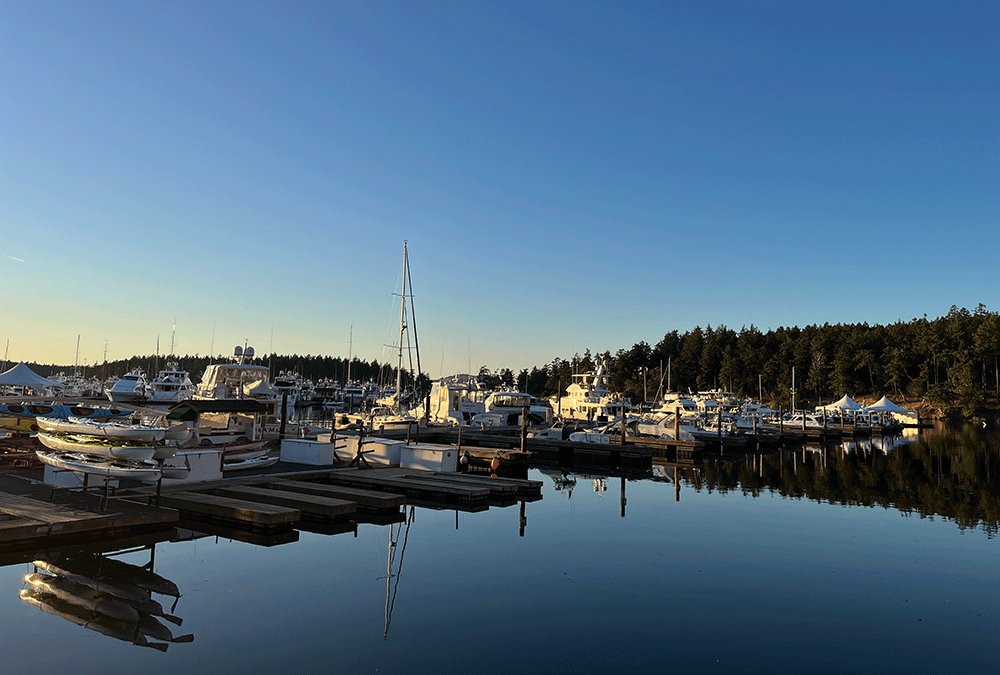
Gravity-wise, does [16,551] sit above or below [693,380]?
below

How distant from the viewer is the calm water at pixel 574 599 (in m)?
9.86

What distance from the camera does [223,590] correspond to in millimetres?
12742

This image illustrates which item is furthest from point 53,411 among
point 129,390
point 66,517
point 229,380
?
point 129,390

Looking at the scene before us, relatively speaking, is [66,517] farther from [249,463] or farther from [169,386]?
[169,386]

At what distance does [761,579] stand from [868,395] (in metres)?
118

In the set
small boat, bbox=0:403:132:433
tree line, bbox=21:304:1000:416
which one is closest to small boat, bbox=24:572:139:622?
small boat, bbox=0:403:132:433

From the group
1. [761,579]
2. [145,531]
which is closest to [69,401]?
[145,531]

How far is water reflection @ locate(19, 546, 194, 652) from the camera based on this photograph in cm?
1038

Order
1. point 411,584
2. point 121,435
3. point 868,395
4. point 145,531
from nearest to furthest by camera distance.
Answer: point 411,584 < point 145,531 < point 121,435 < point 868,395

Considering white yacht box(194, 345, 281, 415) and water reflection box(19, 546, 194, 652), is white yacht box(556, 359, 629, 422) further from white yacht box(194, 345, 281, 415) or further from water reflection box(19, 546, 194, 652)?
water reflection box(19, 546, 194, 652)

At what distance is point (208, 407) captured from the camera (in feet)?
80.5

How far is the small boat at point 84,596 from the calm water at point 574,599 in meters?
0.44

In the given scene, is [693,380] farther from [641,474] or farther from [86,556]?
[86,556]

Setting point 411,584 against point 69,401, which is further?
point 69,401
